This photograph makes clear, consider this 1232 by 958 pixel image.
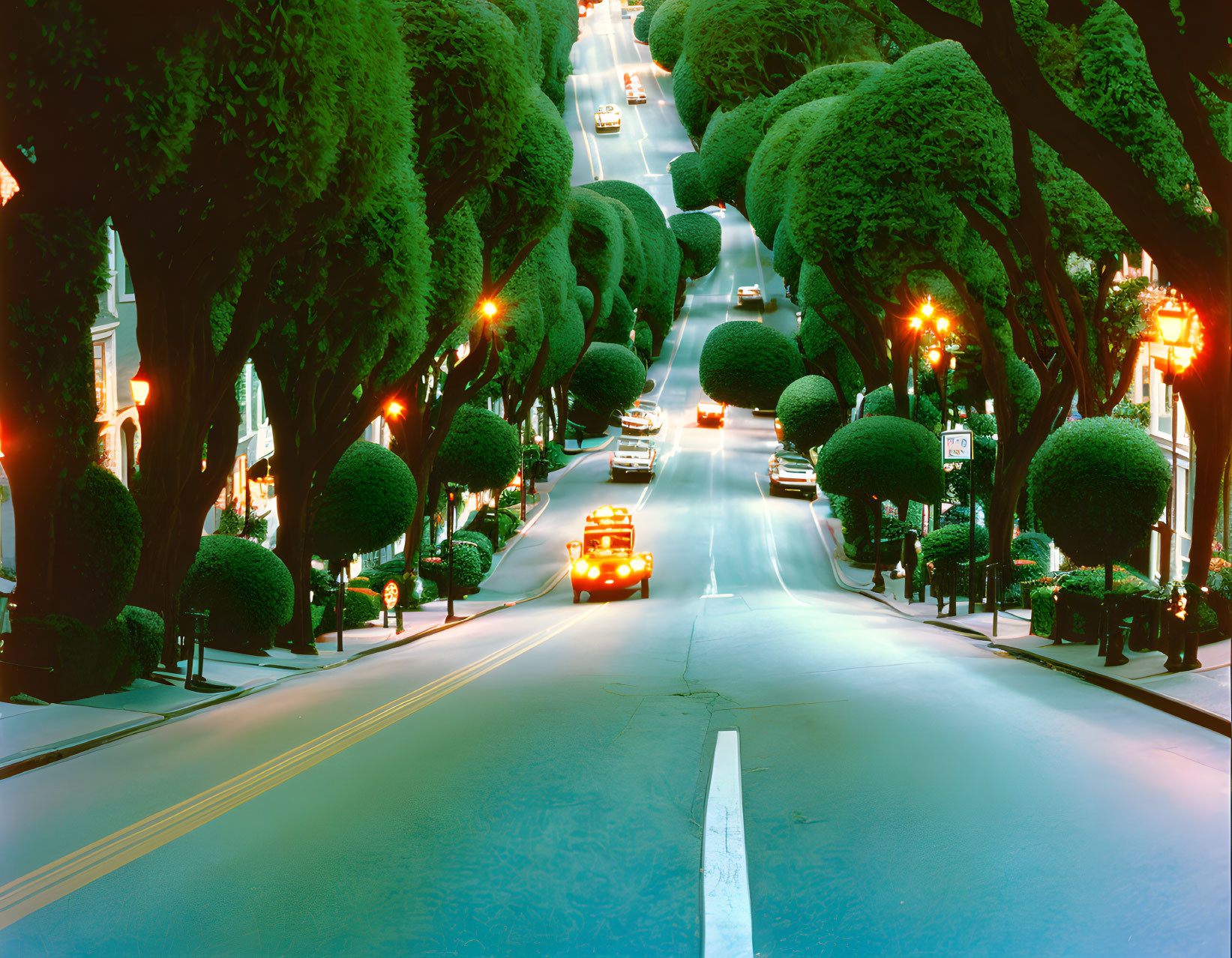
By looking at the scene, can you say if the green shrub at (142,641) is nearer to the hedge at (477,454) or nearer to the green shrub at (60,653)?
the green shrub at (60,653)

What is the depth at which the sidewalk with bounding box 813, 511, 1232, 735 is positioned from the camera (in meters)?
10.2

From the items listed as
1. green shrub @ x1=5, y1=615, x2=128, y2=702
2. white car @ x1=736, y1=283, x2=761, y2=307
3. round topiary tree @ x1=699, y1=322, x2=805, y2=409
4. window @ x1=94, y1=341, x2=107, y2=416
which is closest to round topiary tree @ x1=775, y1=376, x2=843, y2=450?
round topiary tree @ x1=699, y1=322, x2=805, y2=409

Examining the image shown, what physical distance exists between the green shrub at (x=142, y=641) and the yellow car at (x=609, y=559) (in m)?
17.7

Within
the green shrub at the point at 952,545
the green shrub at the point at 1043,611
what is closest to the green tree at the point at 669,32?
the green shrub at the point at 952,545

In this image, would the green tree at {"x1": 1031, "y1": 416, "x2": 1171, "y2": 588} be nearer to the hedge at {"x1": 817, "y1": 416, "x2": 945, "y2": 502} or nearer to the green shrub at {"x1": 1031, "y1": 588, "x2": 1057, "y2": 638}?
the green shrub at {"x1": 1031, "y1": 588, "x2": 1057, "y2": 638}

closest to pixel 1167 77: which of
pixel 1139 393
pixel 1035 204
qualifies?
pixel 1035 204

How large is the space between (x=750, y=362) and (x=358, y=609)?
3749 centimetres

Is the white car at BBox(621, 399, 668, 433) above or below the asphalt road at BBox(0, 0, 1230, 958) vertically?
above

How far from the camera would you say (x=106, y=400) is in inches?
1007

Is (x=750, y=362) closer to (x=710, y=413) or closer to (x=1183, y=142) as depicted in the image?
(x=710, y=413)

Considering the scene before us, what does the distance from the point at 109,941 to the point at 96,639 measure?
796 centimetres

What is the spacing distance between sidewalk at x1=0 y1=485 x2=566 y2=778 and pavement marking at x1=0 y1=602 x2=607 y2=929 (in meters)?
2.20

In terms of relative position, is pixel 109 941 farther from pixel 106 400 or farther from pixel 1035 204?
pixel 106 400

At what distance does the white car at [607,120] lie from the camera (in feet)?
359
